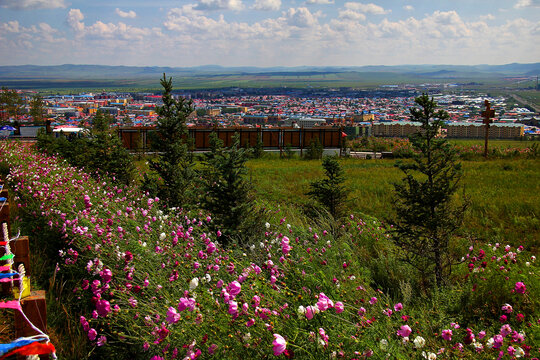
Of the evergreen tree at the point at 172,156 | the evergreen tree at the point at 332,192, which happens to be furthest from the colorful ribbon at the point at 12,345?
the evergreen tree at the point at 332,192

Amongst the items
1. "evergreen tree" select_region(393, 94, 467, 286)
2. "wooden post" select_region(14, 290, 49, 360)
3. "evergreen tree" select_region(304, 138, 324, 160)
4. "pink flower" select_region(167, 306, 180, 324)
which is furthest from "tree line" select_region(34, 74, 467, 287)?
"evergreen tree" select_region(304, 138, 324, 160)

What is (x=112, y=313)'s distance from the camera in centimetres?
332

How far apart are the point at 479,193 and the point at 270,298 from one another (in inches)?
349

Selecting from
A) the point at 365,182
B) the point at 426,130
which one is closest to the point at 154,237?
the point at 426,130

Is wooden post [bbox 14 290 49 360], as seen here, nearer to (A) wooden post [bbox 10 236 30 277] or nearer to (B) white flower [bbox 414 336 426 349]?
(A) wooden post [bbox 10 236 30 277]

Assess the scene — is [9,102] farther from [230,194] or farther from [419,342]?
[419,342]

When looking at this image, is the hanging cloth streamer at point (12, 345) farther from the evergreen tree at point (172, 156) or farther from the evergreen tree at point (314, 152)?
the evergreen tree at point (314, 152)

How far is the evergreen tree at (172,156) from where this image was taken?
7891mm

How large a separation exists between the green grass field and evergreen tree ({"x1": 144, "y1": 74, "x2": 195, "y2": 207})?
4.07 feet

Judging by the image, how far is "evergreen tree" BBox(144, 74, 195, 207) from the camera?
7891 mm

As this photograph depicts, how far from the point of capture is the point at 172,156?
326 inches

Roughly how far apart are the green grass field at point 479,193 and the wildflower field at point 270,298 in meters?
1.26

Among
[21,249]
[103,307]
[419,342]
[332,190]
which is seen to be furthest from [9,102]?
[419,342]

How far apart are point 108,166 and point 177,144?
2.81 metres
